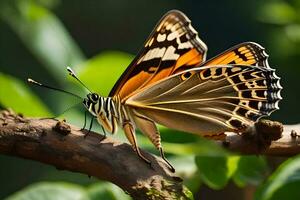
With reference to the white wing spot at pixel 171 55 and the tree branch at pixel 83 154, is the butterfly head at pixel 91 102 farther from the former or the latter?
the tree branch at pixel 83 154

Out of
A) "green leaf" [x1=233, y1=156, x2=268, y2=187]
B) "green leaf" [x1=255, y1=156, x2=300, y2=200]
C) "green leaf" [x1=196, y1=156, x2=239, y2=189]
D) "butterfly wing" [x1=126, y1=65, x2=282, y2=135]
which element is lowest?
"green leaf" [x1=233, y1=156, x2=268, y2=187]

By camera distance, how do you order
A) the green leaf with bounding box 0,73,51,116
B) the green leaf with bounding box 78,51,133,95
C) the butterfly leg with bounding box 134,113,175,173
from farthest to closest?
the green leaf with bounding box 78,51,133,95, the green leaf with bounding box 0,73,51,116, the butterfly leg with bounding box 134,113,175,173

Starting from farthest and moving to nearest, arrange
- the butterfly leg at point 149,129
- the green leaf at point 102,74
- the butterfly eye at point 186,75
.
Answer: the green leaf at point 102,74 → the butterfly eye at point 186,75 → the butterfly leg at point 149,129

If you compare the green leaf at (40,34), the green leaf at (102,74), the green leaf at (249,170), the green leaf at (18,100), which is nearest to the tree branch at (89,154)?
the green leaf at (249,170)

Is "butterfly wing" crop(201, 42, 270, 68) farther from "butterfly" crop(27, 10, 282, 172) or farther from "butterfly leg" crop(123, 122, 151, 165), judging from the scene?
"butterfly leg" crop(123, 122, 151, 165)

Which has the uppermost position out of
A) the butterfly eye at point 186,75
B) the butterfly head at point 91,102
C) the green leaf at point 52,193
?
the butterfly head at point 91,102

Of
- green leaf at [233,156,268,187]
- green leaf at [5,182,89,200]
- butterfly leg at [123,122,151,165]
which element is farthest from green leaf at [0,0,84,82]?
green leaf at [233,156,268,187]

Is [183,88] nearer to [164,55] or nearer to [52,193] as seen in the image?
[164,55]
